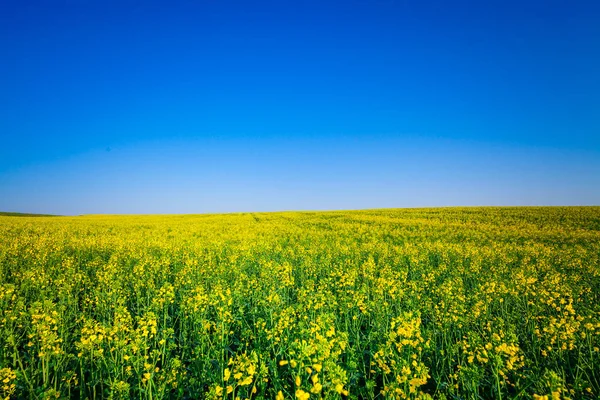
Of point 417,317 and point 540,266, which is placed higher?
point 417,317

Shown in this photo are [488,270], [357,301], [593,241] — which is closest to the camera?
[357,301]

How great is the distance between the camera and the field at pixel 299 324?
3.12m

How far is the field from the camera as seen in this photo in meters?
3.12

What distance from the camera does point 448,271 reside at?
9594 mm

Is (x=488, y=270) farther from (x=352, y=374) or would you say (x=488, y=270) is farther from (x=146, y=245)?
(x=146, y=245)

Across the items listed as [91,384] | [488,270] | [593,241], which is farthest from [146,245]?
[593,241]

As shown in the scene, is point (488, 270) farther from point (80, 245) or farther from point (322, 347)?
point (80, 245)

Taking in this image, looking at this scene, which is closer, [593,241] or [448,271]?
→ [448,271]

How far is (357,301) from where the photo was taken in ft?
16.0

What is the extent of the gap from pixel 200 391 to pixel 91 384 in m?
1.34

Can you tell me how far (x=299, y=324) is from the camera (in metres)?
3.55

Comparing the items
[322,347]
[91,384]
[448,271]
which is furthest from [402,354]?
[448,271]

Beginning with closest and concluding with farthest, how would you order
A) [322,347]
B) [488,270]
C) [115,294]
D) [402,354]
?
[322,347] < [402,354] < [115,294] < [488,270]

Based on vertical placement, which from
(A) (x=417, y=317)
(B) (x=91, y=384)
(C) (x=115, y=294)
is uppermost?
(A) (x=417, y=317)
